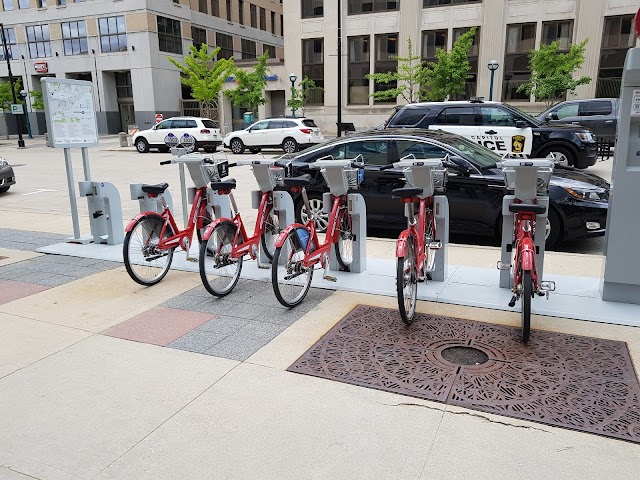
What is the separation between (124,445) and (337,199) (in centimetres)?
320

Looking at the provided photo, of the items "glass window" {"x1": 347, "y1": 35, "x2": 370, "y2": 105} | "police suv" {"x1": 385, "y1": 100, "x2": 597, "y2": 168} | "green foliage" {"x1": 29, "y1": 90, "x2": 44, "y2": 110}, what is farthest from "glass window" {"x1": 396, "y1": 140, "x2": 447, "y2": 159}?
"green foliage" {"x1": 29, "y1": 90, "x2": 44, "y2": 110}

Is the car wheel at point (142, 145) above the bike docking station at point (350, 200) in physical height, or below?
below

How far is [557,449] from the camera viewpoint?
292cm

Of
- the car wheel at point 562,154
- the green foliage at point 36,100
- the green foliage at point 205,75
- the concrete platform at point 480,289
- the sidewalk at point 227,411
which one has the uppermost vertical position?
the green foliage at point 205,75

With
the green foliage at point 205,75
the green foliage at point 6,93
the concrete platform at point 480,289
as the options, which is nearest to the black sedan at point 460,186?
the concrete platform at point 480,289

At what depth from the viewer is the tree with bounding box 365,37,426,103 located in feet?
100

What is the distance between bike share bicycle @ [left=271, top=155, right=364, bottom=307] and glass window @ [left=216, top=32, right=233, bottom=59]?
45.3 m

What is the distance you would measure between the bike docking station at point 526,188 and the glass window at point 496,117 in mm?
8154

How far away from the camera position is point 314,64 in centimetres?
3628

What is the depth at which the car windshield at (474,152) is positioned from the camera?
740 centimetres

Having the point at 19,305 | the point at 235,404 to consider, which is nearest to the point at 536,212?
the point at 235,404

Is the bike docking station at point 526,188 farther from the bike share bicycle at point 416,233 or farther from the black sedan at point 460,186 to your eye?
the black sedan at point 460,186

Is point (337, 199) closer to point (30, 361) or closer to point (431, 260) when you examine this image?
point (431, 260)

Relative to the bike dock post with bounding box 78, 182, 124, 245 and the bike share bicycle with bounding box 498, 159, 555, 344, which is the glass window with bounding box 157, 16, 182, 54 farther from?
the bike share bicycle with bounding box 498, 159, 555, 344
